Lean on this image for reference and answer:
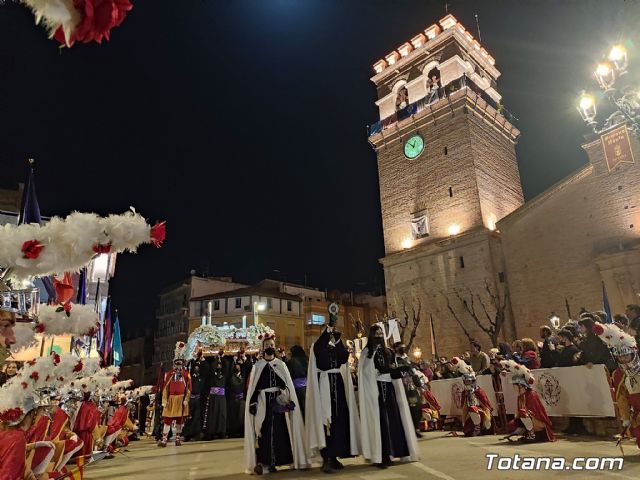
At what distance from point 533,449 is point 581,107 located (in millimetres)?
9658

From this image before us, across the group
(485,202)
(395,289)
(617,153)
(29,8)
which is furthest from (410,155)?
(29,8)

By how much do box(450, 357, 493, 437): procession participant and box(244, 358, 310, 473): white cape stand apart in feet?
14.4

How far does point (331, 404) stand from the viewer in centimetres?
656

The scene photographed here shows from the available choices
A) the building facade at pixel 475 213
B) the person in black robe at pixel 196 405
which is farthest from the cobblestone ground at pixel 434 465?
the building facade at pixel 475 213

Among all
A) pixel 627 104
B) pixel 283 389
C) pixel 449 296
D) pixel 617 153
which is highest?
pixel 617 153

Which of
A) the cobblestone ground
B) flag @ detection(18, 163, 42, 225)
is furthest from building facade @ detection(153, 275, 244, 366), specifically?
the cobblestone ground

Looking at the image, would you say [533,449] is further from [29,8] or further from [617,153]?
[617,153]

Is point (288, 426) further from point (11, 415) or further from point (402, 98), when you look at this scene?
point (402, 98)

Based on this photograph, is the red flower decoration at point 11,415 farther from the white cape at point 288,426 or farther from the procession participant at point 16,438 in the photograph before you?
the white cape at point 288,426

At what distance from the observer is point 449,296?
26391 mm

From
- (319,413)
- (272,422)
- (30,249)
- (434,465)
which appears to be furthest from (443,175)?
(30,249)

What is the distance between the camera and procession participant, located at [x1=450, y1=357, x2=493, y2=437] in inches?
372

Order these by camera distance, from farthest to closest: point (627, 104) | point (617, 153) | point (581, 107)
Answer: point (617, 153) < point (581, 107) < point (627, 104)

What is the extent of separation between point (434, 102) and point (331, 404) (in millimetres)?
26397
